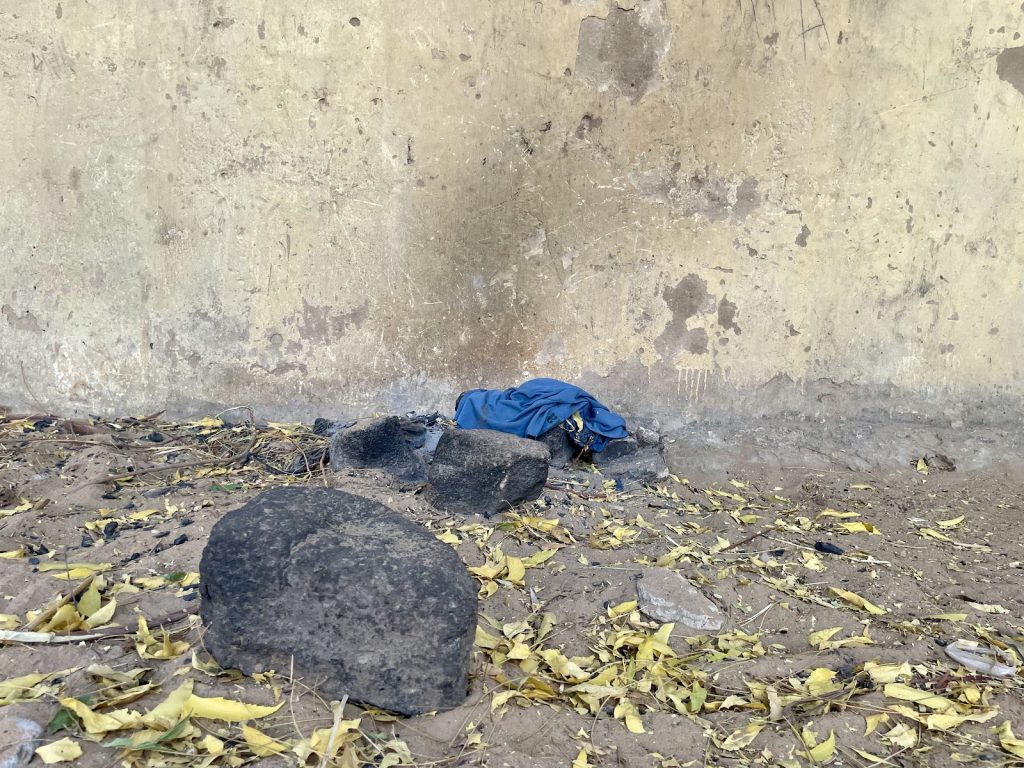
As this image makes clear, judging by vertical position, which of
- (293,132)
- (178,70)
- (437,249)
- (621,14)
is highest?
(621,14)

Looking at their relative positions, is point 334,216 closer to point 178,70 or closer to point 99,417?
point 178,70

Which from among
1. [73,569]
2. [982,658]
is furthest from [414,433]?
[982,658]

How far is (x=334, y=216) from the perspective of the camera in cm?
443

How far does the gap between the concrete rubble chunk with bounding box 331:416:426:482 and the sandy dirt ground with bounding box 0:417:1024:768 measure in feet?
0.38

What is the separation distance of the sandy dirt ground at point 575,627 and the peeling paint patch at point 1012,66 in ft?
7.70

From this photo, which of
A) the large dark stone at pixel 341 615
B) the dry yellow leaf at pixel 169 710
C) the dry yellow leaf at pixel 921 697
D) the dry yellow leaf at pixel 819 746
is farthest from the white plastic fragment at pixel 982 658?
the dry yellow leaf at pixel 169 710

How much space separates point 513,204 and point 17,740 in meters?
3.44

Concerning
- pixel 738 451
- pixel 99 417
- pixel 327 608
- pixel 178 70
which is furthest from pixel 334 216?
pixel 327 608

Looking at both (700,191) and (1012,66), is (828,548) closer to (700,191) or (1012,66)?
(700,191)

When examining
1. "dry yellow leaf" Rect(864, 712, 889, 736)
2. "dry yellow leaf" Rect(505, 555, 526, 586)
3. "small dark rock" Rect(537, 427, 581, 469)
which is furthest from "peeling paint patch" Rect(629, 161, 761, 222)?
"dry yellow leaf" Rect(864, 712, 889, 736)

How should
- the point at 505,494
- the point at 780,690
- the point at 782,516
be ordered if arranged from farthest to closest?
the point at 782,516, the point at 505,494, the point at 780,690

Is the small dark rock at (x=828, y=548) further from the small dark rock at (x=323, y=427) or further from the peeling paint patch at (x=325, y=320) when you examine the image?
the peeling paint patch at (x=325, y=320)

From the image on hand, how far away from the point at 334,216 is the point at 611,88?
1712mm

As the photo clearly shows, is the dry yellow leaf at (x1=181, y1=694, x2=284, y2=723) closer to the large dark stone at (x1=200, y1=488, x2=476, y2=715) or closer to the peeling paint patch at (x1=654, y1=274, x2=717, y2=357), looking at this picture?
the large dark stone at (x1=200, y1=488, x2=476, y2=715)
